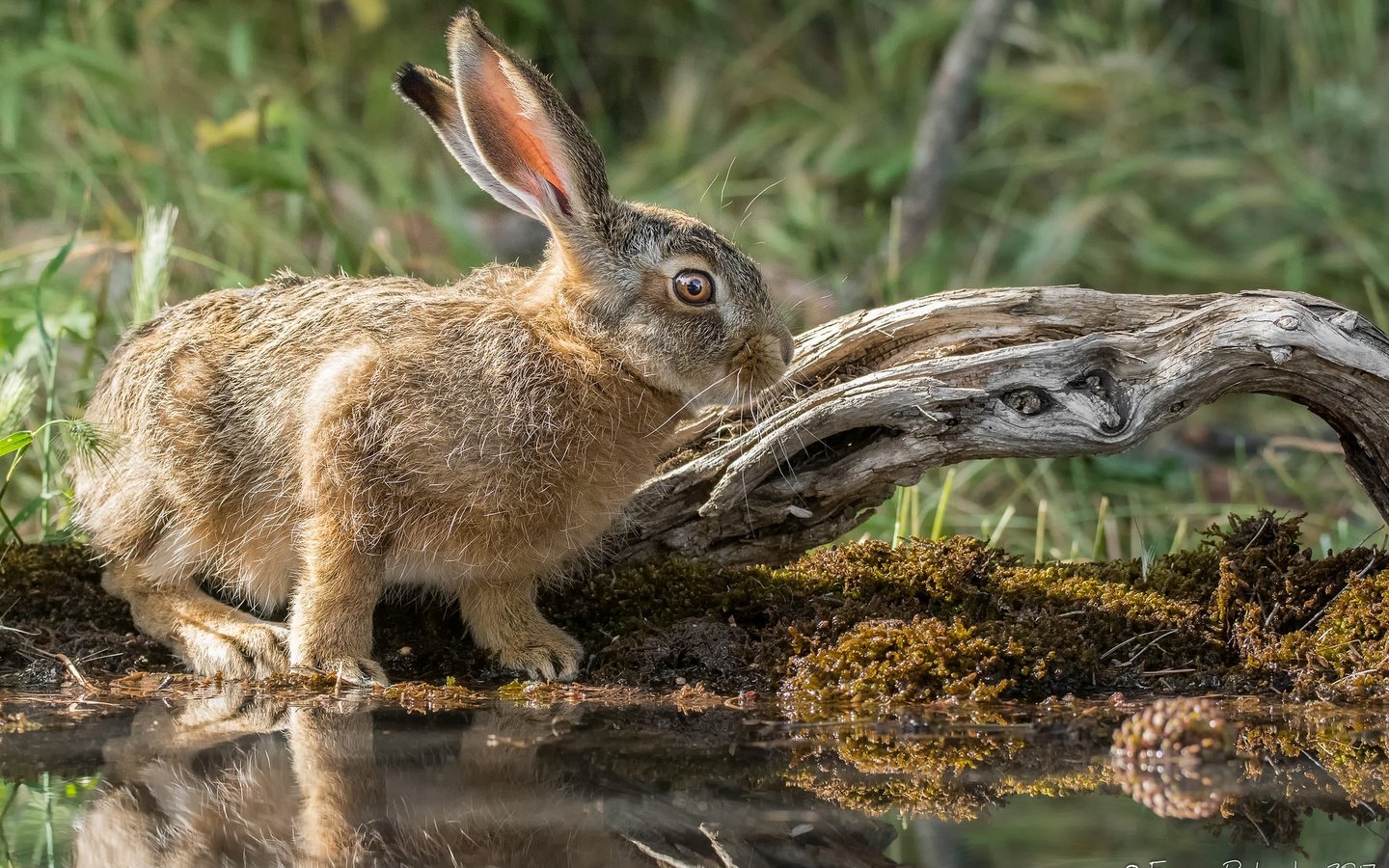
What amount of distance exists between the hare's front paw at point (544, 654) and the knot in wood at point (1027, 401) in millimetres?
1590

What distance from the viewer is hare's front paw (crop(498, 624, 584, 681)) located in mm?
4523

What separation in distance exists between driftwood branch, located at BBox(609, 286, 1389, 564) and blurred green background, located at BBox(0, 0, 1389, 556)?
171 cm

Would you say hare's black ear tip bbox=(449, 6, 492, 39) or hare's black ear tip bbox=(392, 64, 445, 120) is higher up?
hare's black ear tip bbox=(449, 6, 492, 39)

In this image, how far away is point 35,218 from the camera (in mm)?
8570

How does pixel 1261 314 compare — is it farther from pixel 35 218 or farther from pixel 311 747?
pixel 35 218

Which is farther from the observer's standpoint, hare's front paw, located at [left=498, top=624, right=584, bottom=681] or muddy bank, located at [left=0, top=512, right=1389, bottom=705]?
hare's front paw, located at [left=498, top=624, right=584, bottom=681]

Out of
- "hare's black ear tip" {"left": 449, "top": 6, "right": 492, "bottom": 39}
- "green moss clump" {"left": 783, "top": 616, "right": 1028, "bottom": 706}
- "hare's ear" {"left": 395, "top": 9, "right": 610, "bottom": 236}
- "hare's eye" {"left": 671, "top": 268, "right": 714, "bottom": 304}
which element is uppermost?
"hare's black ear tip" {"left": 449, "top": 6, "right": 492, "bottom": 39}

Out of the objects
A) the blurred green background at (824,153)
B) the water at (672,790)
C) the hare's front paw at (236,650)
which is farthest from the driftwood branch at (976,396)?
the blurred green background at (824,153)

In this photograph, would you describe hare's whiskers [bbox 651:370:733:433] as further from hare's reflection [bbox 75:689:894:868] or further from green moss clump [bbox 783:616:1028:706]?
hare's reflection [bbox 75:689:894:868]

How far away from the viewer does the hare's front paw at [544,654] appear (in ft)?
14.8

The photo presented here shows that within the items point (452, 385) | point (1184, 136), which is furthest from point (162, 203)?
point (1184, 136)

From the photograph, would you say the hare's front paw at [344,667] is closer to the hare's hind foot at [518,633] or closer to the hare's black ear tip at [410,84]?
the hare's hind foot at [518,633]

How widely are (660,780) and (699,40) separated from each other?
7.95m

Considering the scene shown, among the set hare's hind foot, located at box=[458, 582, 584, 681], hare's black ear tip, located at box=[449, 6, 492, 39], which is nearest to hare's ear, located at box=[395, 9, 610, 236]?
hare's black ear tip, located at box=[449, 6, 492, 39]
